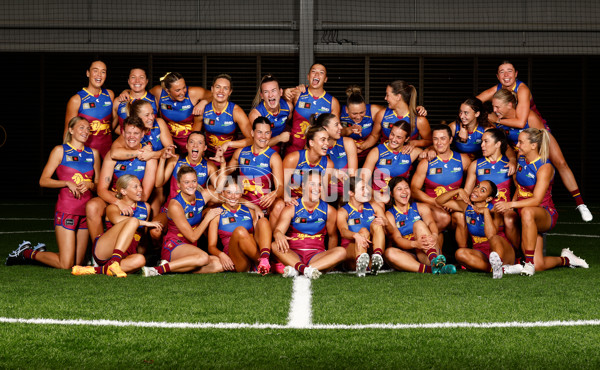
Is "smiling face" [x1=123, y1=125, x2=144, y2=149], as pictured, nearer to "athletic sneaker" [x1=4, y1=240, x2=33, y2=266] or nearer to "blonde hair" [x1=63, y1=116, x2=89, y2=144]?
"blonde hair" [x1=63, y1=116, x2=89, y2=144]

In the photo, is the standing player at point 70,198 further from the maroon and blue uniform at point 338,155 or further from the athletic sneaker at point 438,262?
the athletic sneaker at point 438,262

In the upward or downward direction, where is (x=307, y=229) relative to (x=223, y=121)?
downward

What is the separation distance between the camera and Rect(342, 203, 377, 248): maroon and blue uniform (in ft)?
18.6

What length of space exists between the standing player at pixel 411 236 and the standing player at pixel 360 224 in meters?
0.15

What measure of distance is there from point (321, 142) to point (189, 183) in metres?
1.23

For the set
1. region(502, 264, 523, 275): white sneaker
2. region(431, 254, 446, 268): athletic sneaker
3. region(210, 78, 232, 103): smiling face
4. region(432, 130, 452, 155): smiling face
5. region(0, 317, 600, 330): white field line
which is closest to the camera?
region(0, 317, 600, 330): white field line

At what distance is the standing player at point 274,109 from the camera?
6499 mm

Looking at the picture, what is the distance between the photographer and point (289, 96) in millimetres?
6734

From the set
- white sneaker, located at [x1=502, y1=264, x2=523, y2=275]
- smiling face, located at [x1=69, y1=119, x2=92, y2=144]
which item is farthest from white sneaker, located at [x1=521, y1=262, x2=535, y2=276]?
smiling face, located at [x1=69, y1=119, x2=92, y2=144]

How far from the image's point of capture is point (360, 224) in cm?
569

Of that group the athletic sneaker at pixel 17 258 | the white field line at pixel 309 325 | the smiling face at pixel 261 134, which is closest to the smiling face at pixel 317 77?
the smiling face at pixel 261 134

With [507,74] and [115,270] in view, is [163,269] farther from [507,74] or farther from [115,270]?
[507,74]

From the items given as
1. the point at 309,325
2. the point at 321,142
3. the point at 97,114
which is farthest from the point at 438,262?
the point at 97,114

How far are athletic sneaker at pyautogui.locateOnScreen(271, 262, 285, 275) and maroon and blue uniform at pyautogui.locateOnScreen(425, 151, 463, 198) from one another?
1.68 m
